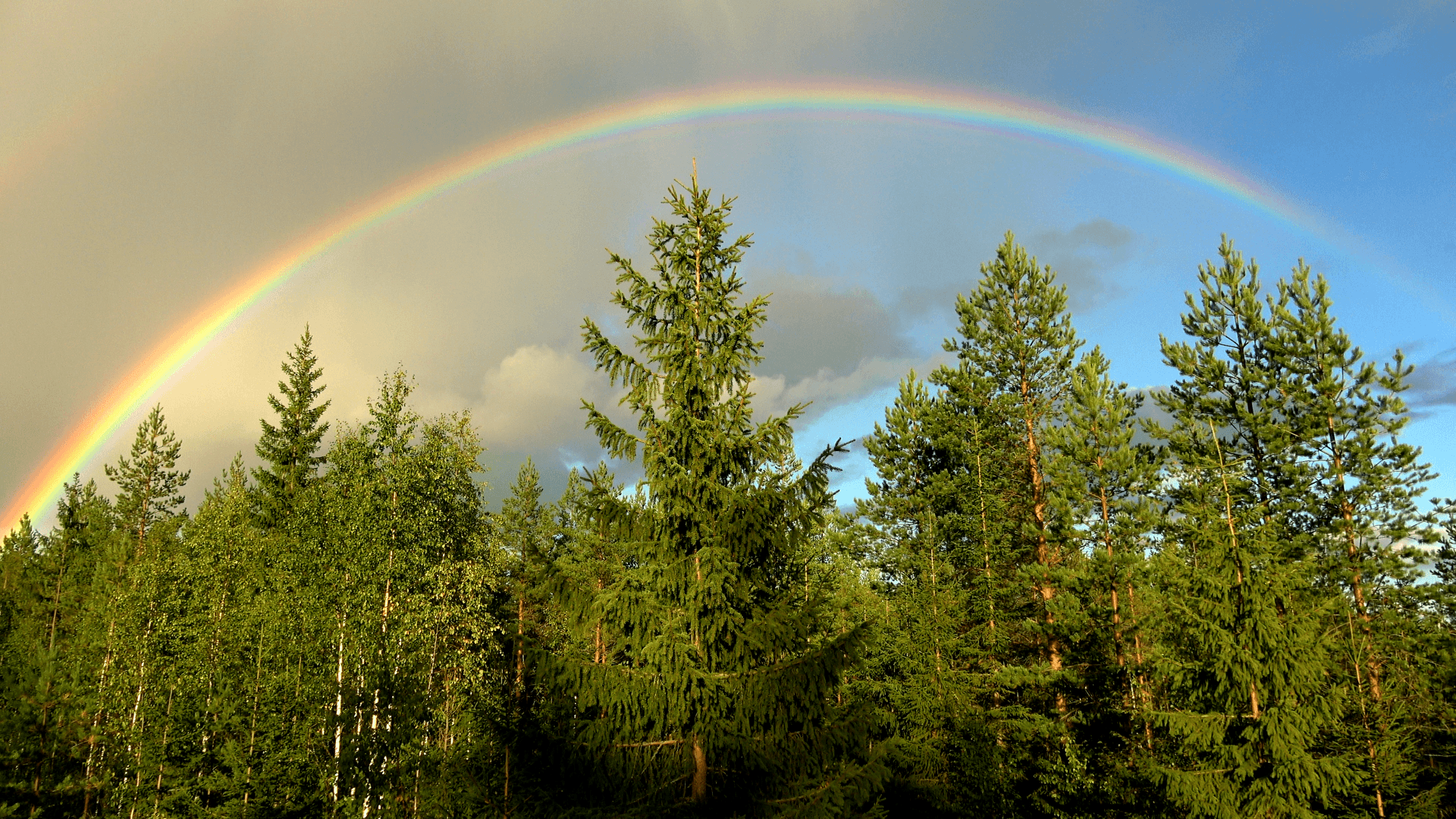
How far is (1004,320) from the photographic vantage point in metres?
29.1

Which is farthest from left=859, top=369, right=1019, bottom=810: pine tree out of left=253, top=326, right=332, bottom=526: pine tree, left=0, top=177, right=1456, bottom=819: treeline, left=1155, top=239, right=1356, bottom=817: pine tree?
left=253, top=326, right=332, bottom=526: pine tree

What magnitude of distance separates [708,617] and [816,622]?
5.32 feet

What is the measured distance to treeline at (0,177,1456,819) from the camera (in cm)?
1034

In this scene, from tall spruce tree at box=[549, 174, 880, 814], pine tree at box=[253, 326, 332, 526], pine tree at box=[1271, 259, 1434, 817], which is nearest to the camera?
tall spruce tree at box=[549, 174, 880, 814]

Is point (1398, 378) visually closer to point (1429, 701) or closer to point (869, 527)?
point (1429, 701)

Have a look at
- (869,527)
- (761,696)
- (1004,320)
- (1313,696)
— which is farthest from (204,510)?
(1313,696)

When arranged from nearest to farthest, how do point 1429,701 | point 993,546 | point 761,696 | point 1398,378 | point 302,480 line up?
point 761,696 → point 1429,701 → point 1398,378 → point 993,546 → point 302,480

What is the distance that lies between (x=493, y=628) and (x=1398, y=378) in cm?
2776

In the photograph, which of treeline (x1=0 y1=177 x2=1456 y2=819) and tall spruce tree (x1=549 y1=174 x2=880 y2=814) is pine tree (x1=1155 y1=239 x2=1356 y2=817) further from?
tall spruce tree (x1=549 y1=174 x2=880 y2=814)

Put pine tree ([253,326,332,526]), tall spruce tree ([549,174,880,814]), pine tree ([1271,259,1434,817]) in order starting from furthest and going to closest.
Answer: pine tree ([253,326,332,526])
pine tree ([1271,259,1434,817])
tall spruce tree ([549,174,880,814])

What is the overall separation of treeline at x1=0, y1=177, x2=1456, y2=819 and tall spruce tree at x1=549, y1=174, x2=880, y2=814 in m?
0.05

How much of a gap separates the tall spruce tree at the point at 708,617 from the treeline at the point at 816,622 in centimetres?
5

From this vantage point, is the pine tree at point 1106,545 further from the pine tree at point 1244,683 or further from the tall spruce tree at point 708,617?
the tall spruce tree at point 708,617

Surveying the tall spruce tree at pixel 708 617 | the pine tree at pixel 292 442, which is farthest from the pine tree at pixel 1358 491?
the pine tree at pixel 292 442
